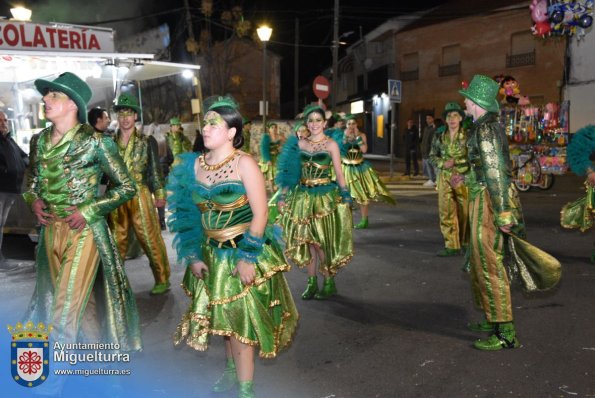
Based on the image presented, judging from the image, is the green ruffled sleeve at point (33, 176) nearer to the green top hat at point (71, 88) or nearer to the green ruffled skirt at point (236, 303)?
the green top hat at point (71, 88)

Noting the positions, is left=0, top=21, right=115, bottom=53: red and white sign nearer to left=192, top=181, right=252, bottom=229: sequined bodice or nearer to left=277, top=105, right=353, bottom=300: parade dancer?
left=277, top=105, right=353, bottom=300: parade dancer

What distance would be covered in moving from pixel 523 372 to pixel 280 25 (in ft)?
123

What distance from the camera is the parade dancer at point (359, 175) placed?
1023 centimetres

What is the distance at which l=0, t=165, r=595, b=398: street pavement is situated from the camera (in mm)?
4023

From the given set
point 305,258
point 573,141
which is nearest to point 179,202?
point 305,258

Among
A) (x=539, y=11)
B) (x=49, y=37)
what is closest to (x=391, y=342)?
(x=49, y=37)

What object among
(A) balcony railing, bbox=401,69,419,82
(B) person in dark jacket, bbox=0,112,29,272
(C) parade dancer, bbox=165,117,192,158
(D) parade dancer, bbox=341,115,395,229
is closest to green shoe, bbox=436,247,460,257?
(D) parade dancer, bbox=341,115,395,229

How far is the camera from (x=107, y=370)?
3865 mm

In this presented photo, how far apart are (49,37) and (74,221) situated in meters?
6.85

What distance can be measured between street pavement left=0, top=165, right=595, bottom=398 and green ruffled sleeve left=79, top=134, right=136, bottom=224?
1208mm

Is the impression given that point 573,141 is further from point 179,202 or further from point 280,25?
point 280,25

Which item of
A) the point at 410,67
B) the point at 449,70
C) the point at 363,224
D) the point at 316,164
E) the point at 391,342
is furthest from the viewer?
the point at 410,67

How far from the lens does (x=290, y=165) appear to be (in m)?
6.09

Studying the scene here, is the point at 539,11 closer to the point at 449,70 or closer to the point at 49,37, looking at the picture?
the point at 49,37
